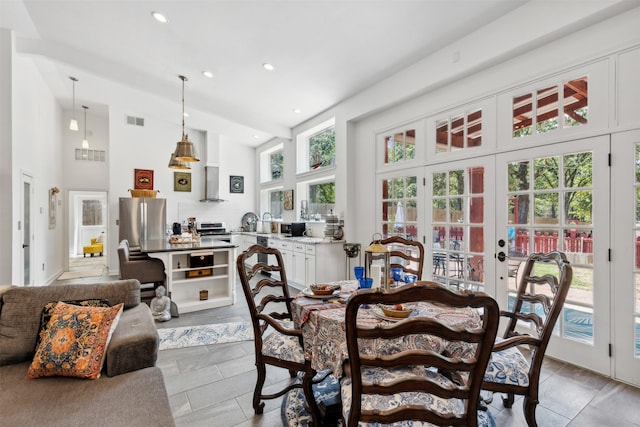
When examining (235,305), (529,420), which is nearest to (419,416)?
(529,420)

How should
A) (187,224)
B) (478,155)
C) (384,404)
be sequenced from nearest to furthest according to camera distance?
(384,404) < (478,155) < (187,224)

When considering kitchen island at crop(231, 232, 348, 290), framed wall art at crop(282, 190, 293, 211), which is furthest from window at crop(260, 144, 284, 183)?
kitchen island at crop(231, 232, 348, 290)

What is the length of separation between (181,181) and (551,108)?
25.4 ft

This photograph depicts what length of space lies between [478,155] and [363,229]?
2.13 m

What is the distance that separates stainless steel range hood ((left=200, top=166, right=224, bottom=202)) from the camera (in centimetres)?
798

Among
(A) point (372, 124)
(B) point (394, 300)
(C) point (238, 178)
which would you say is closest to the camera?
(B) point (394, 300)

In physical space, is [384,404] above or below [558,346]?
above

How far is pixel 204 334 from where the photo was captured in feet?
10.9

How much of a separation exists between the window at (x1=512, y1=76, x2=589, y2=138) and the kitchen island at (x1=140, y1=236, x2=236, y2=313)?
12.7 feet

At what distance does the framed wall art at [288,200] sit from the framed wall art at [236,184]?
2162 millimetres

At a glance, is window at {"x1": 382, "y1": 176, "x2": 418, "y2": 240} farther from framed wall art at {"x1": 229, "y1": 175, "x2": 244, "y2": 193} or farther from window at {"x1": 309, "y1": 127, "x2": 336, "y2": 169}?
framed wall art at {"x1": 229, "y1": 175, "x2": 244, "y2": 193}

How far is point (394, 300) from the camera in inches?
39.9

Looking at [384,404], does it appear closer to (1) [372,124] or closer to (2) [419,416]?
(2) [419,416]

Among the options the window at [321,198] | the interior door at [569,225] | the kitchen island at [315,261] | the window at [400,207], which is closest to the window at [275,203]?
the window at [321,198]
